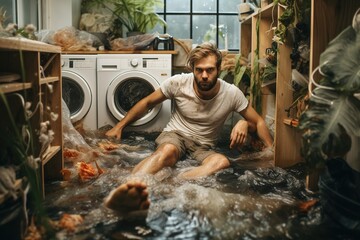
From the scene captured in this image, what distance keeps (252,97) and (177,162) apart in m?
1.22

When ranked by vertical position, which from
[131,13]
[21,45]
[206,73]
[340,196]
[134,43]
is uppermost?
[131,13]

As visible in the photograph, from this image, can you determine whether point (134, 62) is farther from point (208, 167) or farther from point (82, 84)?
point (208, 167)

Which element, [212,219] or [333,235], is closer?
[333,235]

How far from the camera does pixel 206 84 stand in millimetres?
2936

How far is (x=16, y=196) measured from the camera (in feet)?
4.66

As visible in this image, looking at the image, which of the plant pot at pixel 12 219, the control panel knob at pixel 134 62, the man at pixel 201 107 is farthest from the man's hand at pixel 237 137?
the control panel knob at pixel 134 62

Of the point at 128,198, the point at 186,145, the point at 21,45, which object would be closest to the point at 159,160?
the point at 186,145

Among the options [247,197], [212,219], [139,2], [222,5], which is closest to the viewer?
[212,219]

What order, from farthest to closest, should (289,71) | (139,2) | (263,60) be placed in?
1. (139,2)
2. (263,60)
3. (289,71)

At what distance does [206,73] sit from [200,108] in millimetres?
275

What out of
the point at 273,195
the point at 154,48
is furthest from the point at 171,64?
the point at 273,195

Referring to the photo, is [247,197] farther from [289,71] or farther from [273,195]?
[289,71]

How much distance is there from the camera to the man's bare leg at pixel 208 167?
2432 millimetres

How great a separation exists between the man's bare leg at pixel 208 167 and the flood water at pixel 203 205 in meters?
0.05
